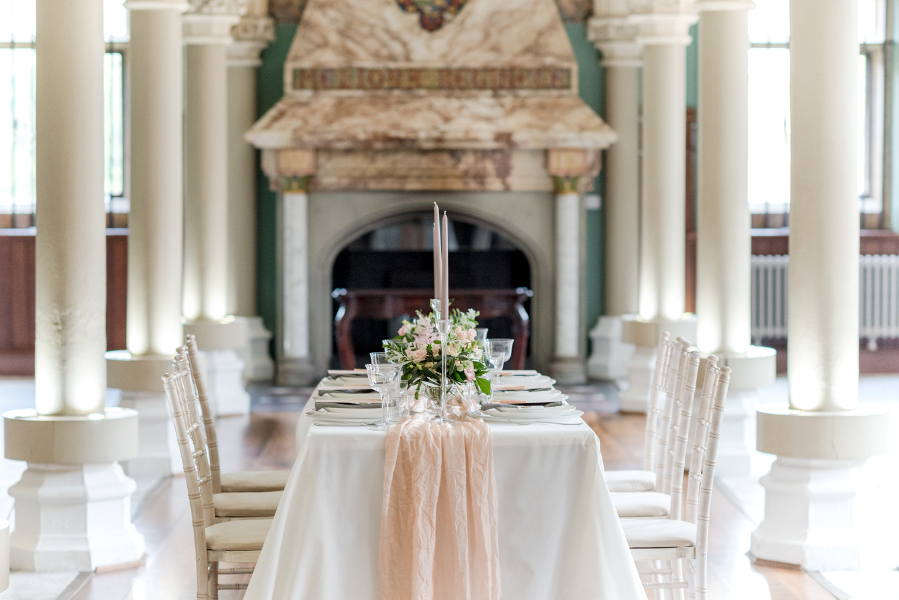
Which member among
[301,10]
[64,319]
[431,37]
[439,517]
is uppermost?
[301,10]

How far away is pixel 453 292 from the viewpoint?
360 inches

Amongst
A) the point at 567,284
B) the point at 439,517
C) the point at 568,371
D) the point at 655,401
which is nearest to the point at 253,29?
the point at 567,284

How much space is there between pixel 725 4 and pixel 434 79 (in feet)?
13.1

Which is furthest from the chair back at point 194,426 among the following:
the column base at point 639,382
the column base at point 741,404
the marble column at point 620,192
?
the marble column at point 620,192

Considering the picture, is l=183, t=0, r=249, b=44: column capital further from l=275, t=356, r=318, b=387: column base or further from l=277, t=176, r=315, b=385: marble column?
→ l=275, t=356, r=318, b=387: column base

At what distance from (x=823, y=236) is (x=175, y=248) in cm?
348

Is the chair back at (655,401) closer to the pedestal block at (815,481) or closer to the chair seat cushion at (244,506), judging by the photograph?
the pedestal block at (815,481)

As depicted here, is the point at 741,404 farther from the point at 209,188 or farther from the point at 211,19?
the point at 211,19

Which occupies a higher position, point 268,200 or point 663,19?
point 663,19

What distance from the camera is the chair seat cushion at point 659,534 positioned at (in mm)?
2990

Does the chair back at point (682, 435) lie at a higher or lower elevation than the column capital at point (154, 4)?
lower

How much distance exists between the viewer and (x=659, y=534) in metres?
3.01

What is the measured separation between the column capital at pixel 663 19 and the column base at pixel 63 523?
5.19 metres

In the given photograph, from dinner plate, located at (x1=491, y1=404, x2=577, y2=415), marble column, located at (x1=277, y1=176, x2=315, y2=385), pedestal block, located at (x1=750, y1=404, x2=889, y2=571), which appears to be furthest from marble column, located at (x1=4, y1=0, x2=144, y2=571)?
marble column, located at (x1=277, y1=176, x2=315, y2=385)
